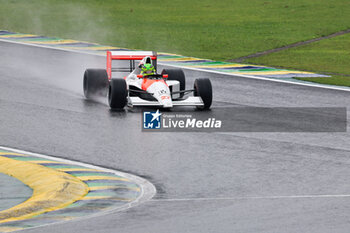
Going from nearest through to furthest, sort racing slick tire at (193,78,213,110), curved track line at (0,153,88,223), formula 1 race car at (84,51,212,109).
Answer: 1. curved track line at (0,153,88,223)
2. formula 1 race car at (84,51,212,109)
3. racing slick tire at (193,78,213,110)

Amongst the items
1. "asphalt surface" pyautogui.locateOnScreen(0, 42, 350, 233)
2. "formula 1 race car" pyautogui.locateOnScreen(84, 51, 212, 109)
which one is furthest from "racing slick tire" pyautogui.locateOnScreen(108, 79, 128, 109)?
"asphalt surface" pyautogui.locateOnScreen(0, 42, 350, 233)

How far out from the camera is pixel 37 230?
9477 mm

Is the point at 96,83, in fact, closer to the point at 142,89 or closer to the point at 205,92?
→ the point at 142,89

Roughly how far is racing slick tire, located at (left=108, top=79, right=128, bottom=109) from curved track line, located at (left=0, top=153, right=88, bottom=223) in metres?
5.24

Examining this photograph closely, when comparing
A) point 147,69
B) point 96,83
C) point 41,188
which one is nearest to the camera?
point 41,188

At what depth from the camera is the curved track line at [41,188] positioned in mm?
10281

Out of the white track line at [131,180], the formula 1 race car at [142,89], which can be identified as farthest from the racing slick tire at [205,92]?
the white track line at [131,180]

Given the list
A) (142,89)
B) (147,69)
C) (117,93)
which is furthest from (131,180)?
(147,69)

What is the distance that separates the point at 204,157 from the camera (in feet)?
47.4

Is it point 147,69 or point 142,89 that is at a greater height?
point 147,69

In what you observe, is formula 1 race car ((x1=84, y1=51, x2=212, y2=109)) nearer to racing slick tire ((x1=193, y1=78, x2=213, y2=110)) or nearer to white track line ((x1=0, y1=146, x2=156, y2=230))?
racing slick tire ((x1=193, y1=78, x2=213, y2=110))

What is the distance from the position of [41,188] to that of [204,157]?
3.74 meters

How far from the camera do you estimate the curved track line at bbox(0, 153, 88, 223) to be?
10.3 meters

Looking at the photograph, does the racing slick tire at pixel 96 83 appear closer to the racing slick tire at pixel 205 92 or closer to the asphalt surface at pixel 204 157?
the asphalt surface at pixel 204 157
